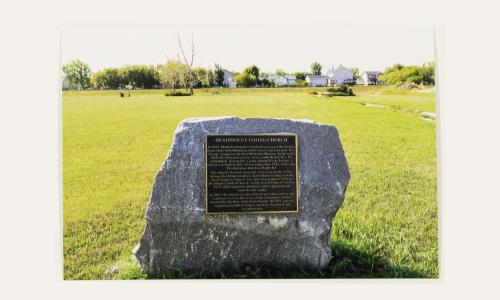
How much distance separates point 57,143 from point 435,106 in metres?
5.26

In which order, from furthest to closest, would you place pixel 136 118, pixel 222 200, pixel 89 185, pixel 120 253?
pixel 136 118 < pixel 89 185 < pixel 120 253 < pixel 222 200

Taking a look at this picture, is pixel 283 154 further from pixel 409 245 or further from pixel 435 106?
pixel 435 106

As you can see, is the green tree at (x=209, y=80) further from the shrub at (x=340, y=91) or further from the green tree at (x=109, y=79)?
the shrub at (x=340, y=91)

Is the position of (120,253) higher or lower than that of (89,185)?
lower

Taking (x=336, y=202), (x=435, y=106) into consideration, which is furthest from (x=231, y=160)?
(x=435, y=106)

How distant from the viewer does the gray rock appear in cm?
486

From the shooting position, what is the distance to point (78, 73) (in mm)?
6242

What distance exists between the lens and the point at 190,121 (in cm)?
498

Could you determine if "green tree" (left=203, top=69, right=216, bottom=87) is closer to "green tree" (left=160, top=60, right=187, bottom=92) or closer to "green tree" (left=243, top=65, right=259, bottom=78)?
"green tree" (left=160, top=60, right=187, bottom=92)

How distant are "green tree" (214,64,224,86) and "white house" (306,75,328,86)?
4.17ft

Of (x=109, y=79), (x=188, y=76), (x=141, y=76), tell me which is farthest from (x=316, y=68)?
(x=109, y=79)

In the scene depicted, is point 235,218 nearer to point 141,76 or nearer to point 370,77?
point 141,76

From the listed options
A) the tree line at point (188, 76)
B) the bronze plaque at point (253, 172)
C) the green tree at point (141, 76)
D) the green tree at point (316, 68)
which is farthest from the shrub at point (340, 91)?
the green tree at point (141, 76)

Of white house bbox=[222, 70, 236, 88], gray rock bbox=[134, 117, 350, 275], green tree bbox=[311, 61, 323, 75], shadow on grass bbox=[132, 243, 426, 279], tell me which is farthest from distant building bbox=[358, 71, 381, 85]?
shadow on grass bbox=[132, 243, 426, 279]
